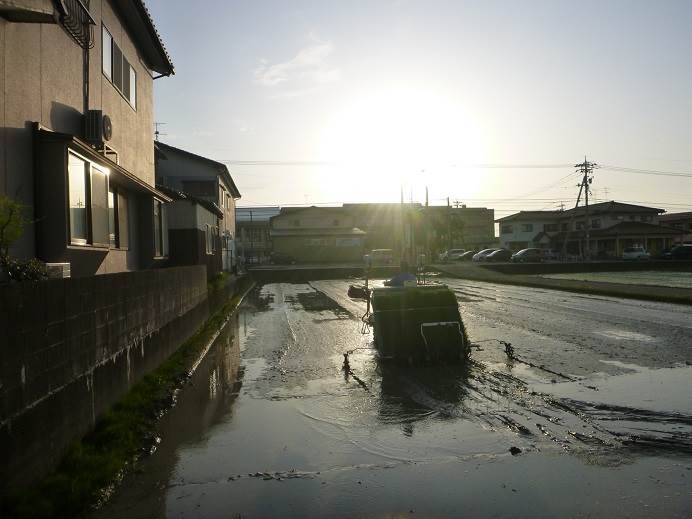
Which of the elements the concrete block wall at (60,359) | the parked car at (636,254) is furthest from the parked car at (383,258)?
the concrete block wall at (60,359)

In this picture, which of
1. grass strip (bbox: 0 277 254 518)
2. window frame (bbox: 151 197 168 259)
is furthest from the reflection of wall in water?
window frame (bbox: 151 197 168 259)

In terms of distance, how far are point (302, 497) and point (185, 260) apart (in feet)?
65.4

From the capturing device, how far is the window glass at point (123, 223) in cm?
1418

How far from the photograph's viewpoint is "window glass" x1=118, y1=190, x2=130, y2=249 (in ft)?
46.5

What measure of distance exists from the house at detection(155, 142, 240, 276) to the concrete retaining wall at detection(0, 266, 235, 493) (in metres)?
14.9

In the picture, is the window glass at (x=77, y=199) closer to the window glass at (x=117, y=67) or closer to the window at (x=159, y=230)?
the window glass at (x=117, y=67)

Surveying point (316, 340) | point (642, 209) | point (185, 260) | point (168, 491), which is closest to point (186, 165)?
point (185, 260)

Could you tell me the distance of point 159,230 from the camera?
1778cm

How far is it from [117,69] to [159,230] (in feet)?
16.1

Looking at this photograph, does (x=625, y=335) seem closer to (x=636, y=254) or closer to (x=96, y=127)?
(x=96, y=127)

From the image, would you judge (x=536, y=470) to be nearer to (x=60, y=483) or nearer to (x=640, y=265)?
(x=60, y=483)

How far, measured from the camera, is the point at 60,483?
484 cm

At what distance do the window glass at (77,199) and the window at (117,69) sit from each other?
4146 mm

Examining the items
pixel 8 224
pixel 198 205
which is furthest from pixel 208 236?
pixel 8 224
